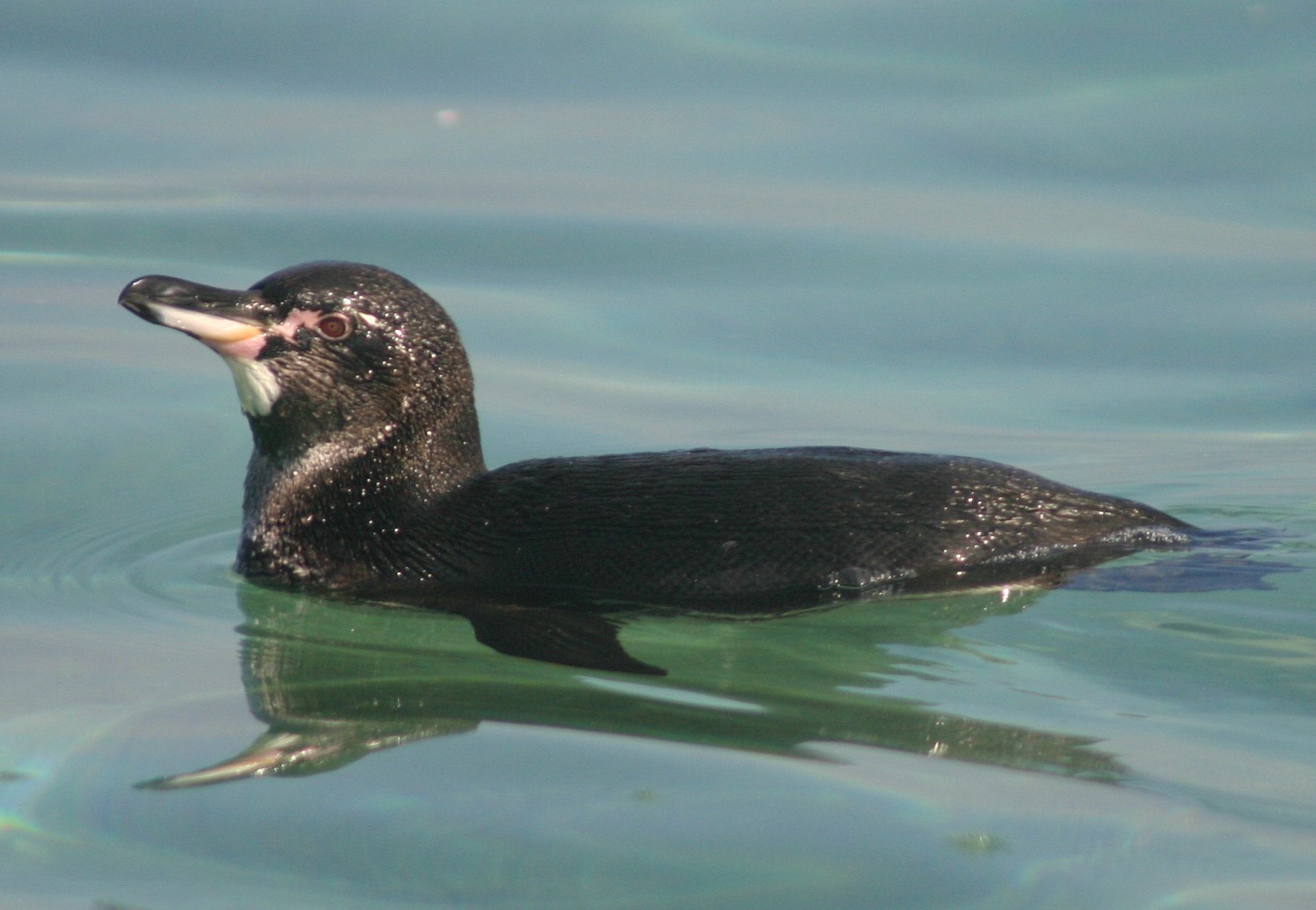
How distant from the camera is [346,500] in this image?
6.39 meters

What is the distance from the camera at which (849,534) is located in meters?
5.93

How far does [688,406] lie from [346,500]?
2.80 m

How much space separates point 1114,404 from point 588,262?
3225 mm

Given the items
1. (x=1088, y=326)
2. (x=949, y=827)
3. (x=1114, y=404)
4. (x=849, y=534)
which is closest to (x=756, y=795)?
(x=949, y=827)

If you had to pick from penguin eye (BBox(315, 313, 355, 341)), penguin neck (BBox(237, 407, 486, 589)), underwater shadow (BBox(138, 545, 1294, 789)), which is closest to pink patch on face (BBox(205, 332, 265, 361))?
penguin eye (BBox(315, 313, 355, 341))

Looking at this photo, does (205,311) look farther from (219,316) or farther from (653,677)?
(653,677)

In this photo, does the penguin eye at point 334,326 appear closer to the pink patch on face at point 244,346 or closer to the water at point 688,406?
the pink patch on face at point 244,346

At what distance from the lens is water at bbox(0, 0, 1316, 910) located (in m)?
4.23

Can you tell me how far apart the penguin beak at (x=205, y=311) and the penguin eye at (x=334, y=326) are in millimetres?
175

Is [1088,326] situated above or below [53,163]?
below

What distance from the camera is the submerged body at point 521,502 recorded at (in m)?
5.94

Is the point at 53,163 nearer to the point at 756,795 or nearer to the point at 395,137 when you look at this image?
the point at 395,137

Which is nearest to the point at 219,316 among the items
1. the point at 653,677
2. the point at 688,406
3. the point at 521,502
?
the point at 521,502

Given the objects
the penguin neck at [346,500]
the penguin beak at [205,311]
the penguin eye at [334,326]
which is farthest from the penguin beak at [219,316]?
the penguin neck at [346,500]
